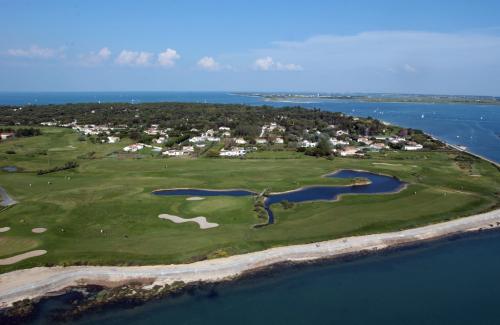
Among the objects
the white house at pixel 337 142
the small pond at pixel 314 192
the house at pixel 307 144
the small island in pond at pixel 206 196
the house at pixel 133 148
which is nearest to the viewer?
the small island in pond at pixel 206 196

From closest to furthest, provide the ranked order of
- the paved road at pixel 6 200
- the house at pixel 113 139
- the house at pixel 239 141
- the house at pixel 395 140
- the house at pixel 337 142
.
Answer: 1. the paved road at pixel 6 200
2. the house at pixel 337 142
3. the house at pixel 395 140
4. the house at pixel 113 139
5. the house at pixel 239 141

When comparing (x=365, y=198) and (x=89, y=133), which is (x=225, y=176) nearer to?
(x=365, y=198)

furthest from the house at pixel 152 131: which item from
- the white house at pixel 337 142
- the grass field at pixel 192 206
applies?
the white house at pixel 337 142

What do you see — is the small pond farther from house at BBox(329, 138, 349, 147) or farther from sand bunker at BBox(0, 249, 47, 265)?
house at BBox(329, 138, 349, 147)

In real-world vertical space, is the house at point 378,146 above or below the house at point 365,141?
below

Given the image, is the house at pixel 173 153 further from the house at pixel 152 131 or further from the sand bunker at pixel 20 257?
the sand bunker at pixel 20 257

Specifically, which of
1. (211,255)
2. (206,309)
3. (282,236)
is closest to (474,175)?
(282,236)

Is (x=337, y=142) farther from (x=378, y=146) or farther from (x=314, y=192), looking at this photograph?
(x=314, y=192)
